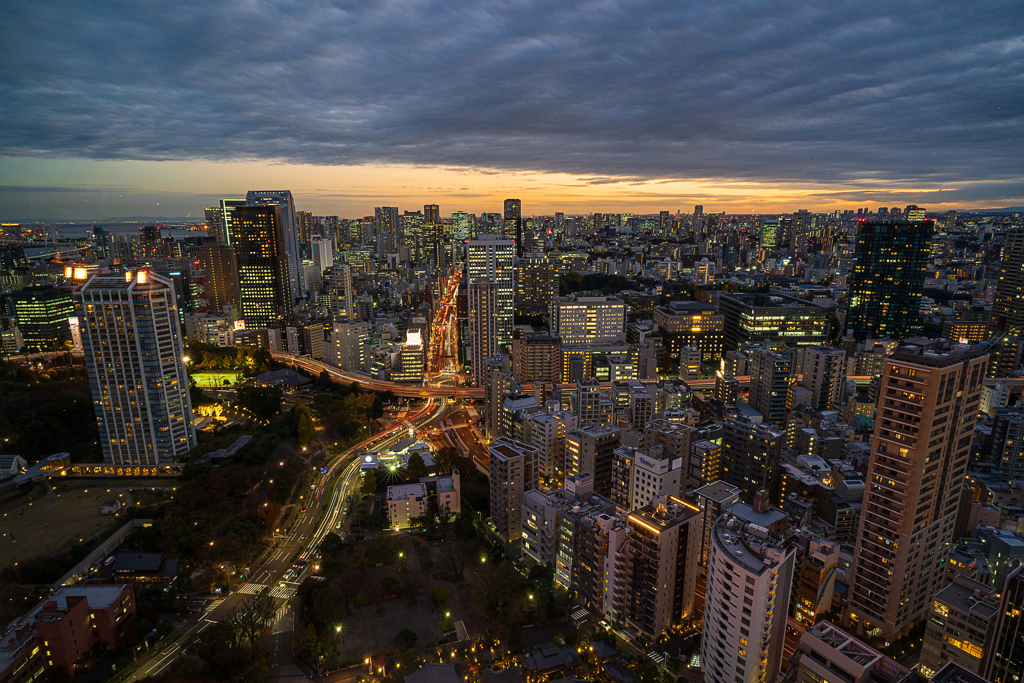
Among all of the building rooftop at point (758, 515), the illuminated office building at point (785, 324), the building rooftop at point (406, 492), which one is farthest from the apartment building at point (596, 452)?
the illuminated office building at point (785, 324)

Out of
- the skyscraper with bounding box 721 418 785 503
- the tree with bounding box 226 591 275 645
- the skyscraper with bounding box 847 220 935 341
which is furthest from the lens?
the skyscraper with bounding box 847 220 935 341

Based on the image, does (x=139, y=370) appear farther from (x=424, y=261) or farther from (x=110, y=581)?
(x=424, y=261)

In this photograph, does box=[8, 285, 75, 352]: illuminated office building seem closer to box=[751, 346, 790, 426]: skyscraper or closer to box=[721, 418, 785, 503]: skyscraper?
box=[721, 418, 785, 503]: skyscraper

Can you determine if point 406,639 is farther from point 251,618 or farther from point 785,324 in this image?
point 785,324

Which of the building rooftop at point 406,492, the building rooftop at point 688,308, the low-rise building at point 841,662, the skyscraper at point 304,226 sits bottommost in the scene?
the building rooftop at point 406,492

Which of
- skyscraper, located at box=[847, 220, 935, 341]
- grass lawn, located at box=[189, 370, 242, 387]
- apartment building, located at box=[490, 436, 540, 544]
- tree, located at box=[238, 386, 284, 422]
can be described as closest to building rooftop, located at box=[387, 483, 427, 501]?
apartment building, located at box=[490, 436, 540, 544]

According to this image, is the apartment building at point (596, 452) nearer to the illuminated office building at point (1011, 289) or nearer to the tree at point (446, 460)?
the tree at point (446, 460)

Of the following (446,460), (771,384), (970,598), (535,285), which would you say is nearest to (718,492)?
(970,598)
